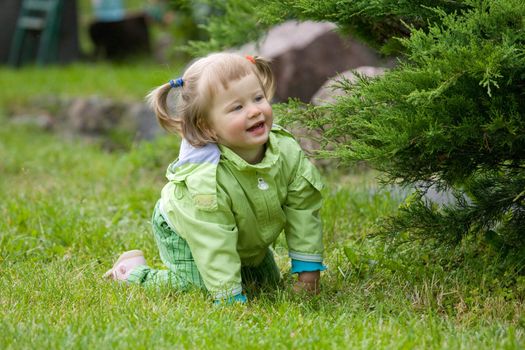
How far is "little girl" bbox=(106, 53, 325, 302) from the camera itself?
10.8ft

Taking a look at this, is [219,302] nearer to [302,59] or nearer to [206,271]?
[206,271]

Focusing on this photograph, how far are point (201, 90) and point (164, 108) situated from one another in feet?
0.81

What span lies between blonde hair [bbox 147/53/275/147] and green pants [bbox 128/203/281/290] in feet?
1.55

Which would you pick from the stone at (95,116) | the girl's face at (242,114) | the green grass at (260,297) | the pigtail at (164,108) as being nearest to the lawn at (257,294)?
the green grass at (260,297)

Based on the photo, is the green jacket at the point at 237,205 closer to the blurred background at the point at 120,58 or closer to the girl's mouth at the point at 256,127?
the girl's mouth at the point at 256,127

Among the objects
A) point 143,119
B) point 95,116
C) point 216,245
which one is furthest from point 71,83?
point 216,245

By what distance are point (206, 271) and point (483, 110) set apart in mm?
1266

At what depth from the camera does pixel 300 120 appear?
11.7 ft

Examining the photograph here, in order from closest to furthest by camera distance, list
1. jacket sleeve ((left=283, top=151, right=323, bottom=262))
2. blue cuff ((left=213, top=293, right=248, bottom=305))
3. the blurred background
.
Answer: blue cuff ((left=213, top=293, right=248, bottom=305)) < jacket sleeve ((left=283, top=151, right=323, bottom=262)) < the blurred background

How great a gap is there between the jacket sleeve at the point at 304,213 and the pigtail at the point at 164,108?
55cm

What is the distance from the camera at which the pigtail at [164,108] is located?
3.42 m

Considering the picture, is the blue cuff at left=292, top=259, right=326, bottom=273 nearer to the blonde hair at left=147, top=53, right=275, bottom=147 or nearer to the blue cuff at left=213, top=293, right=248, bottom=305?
the blue cuff at left=213, top=293, right=248, bottom=305

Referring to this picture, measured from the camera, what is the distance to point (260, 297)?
3.46 metres

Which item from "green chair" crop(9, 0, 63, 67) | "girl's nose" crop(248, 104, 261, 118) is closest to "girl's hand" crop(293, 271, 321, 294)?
"girl's nose" crop(248, 104, 261, 118)
